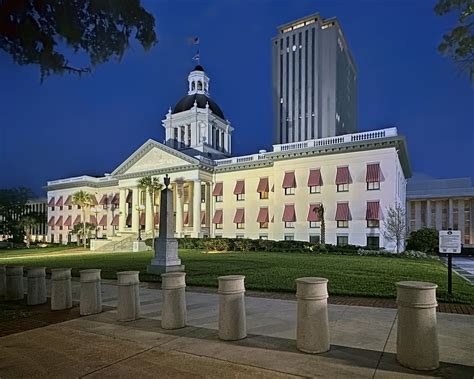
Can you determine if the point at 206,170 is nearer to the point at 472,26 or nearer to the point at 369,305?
the point at 369,305

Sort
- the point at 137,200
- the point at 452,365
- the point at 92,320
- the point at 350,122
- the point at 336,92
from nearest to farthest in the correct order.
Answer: the point at 452,365
the point at 92,320
the point at 137,200
the point at 336,92
the point at 350,122

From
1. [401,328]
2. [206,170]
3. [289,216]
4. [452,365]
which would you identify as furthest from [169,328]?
[206,170]

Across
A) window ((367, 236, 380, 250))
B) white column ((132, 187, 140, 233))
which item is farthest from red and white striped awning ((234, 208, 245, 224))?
window ((367, 236, 380, 250))

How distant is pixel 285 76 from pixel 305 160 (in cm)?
5155

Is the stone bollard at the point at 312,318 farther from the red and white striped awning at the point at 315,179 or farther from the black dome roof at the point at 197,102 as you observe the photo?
the black dome roof at the point at 197,102

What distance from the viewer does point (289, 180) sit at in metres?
37.8

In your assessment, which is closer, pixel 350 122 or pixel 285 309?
pixel 285 309

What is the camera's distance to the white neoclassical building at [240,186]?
33.8m

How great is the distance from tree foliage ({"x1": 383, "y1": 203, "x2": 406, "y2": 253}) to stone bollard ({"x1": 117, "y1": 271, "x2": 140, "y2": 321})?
27548 mm

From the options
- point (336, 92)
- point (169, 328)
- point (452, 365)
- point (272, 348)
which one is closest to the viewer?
point (452, 365)

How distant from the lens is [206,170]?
45406mm

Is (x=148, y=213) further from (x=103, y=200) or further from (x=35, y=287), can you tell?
(x=35, y=287)

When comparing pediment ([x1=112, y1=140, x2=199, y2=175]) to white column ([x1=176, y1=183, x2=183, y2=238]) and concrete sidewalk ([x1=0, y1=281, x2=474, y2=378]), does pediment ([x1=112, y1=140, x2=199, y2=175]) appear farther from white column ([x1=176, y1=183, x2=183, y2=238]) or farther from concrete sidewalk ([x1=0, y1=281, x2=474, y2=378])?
concrete sidewalk ([x1=0, y1=281, x2=474, y2=378])

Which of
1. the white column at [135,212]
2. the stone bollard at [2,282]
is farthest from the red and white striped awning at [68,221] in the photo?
the stone bollard at [2,282]
